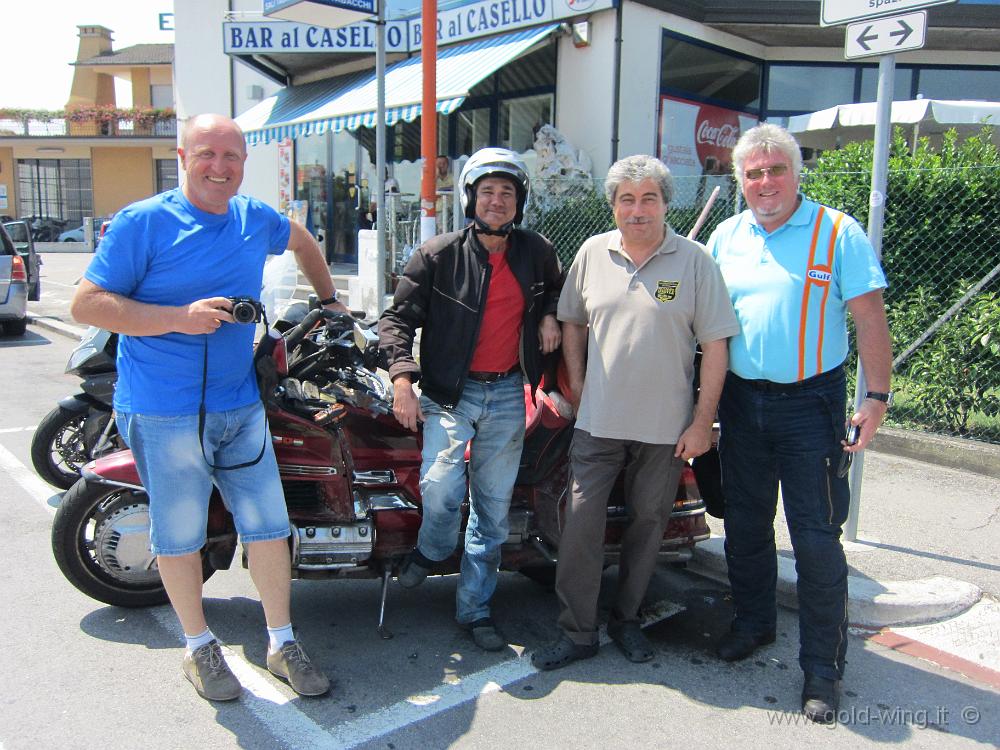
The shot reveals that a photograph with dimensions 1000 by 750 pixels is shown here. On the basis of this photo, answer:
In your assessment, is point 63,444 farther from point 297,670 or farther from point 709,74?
point 709,74

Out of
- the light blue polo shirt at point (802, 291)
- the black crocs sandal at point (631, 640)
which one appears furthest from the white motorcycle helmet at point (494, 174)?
the black crocs sandal at point (631, 640)

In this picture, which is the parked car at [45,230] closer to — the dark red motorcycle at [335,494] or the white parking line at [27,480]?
the white parking line at [27,480]

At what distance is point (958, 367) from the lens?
599 cm

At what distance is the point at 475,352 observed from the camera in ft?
10.8

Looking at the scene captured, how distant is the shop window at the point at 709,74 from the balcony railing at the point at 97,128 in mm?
33687

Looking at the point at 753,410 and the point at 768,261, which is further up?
the point at 768,261

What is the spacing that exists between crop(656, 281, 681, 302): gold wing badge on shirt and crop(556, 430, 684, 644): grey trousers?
1.82 feet

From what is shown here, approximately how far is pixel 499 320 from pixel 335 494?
38.2 inches

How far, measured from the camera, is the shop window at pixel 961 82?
37.7 feet

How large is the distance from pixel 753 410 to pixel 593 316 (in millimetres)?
684

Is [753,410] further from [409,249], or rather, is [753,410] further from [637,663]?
[409,249]

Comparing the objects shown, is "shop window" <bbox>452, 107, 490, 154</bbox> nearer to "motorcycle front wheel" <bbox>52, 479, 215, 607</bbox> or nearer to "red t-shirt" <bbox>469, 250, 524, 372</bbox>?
"red t-shirt" <bbox>469, 250, 524, 372</bbox>

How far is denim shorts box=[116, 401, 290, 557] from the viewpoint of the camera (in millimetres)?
2844

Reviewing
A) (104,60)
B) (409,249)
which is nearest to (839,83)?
(409,249)
